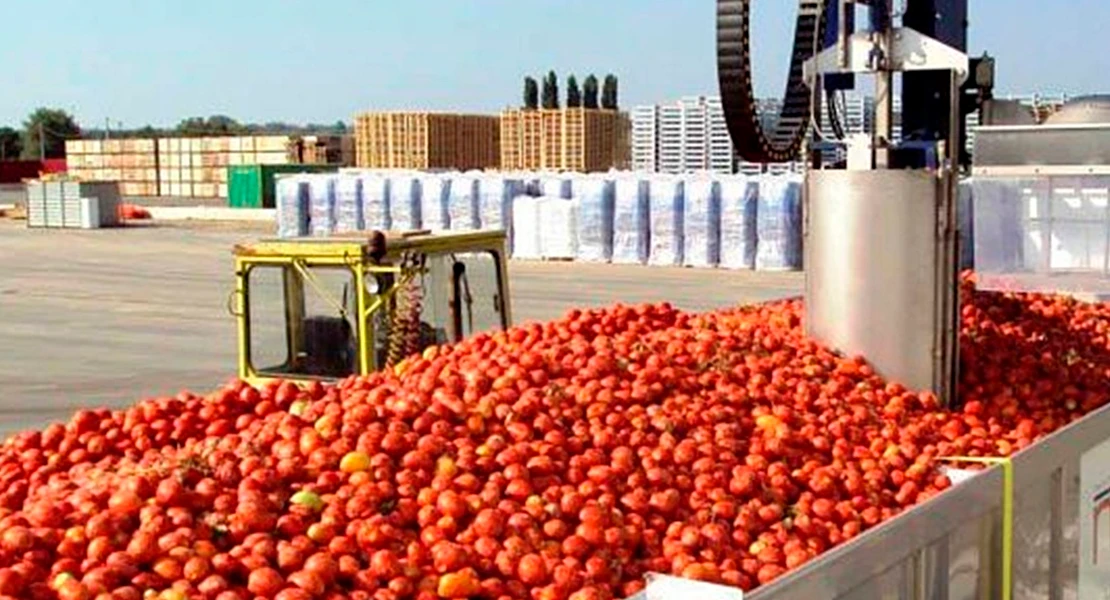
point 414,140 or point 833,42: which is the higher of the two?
point 414,140

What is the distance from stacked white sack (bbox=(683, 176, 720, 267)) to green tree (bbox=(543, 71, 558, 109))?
14154 millimetres

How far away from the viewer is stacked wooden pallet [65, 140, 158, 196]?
187ft

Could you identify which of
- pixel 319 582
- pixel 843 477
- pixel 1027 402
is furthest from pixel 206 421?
pixel 1027 402

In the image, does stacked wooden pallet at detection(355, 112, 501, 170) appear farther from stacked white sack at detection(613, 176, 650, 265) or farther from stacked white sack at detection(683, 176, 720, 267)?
stacked white sack at detection(683, 176, 720, 267)

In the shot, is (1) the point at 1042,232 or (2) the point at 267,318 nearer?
(1) the point at 1042,232

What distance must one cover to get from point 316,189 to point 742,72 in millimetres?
24955

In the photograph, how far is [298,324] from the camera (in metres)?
7.86

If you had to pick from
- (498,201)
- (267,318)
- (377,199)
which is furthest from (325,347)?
(377,199)

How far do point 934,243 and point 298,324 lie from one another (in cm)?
382

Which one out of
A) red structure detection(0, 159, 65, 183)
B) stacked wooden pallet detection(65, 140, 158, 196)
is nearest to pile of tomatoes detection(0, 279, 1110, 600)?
stacked wooden pallet detection(65, 140, 158, 196)

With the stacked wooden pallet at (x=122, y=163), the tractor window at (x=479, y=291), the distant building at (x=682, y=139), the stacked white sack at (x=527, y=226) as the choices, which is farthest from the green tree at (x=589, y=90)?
the tractor window at (x=479, y=291)

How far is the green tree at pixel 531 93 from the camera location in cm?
3975

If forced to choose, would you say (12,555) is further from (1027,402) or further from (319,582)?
(1027,402)

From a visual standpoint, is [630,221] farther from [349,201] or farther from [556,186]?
[349,201]
